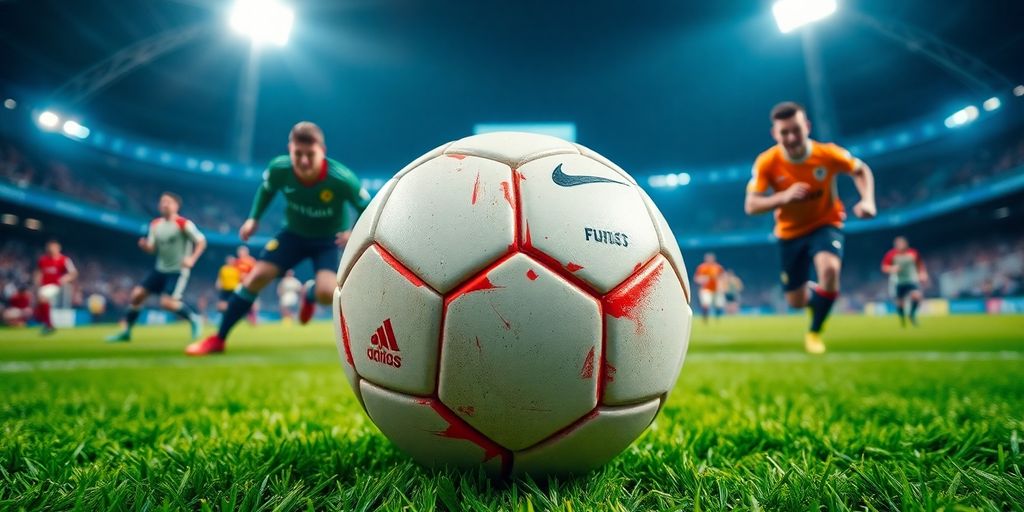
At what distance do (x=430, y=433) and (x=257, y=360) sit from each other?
5093mm

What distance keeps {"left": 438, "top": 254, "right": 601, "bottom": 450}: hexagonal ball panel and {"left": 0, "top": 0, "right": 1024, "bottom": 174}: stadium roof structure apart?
943 inches

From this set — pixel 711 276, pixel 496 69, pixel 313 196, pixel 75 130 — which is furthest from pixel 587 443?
pixel 75 130

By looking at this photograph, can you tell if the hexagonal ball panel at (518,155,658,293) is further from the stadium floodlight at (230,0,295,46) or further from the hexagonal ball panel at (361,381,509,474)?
the stadium floodlight at (230,0,295,46)

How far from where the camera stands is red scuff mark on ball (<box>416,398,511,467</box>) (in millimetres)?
1104

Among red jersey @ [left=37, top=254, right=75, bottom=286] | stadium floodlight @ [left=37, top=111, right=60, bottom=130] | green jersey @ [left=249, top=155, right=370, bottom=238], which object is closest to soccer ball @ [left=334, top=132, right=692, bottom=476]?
green jersey @ [left=249, top=155, right=370, bottom=238]

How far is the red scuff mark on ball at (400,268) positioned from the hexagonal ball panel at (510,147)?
30 cm

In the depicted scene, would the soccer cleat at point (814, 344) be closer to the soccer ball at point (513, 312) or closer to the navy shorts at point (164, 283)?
the soccer ball at point (513, 312)

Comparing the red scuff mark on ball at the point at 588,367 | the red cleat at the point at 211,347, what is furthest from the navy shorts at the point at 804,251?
the red cleat at the point at 211,347

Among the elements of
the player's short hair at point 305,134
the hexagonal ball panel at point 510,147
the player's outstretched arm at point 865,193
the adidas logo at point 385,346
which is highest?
the player's short hair at point 305,134

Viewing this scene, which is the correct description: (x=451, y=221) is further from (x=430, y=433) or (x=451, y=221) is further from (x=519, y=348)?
(x=430, y=433)

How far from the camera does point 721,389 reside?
121 inches

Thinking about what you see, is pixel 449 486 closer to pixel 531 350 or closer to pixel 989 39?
pixel 531 350

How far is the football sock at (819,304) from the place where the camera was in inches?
185

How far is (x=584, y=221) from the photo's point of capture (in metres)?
1.11
